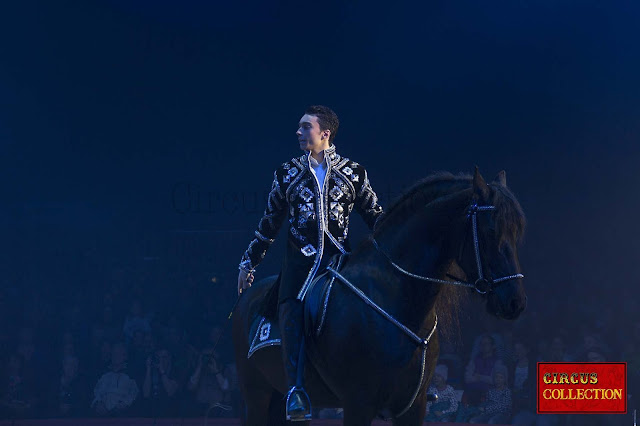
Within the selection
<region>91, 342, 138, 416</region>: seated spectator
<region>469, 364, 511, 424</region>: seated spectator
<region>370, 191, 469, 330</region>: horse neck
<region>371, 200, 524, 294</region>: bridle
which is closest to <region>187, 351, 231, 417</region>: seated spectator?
<region>91, 342, 138, 416</region>: seated spectator

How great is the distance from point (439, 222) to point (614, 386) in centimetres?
476

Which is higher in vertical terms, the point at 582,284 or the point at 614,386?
the point at 582,284

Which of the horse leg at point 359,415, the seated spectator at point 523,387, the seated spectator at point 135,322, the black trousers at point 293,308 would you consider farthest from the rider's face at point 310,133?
the seated spectator at point 135,322

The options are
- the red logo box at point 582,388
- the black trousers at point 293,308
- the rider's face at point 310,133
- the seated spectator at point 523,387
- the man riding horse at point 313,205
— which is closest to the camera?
the black trousers at point 293,308

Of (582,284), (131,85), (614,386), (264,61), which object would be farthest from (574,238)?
(131,85)

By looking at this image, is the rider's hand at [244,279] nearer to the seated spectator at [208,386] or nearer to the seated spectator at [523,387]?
the seated spectator at [208,386]

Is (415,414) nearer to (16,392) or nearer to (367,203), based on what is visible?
(367,203)

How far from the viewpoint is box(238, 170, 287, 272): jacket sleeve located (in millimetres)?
3928

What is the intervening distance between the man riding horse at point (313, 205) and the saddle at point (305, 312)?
0.12ft

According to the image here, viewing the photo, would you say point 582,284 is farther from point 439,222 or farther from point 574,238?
point 439,222

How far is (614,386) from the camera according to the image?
23.5ft

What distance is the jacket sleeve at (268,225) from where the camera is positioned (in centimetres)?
393

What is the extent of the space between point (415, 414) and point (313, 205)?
109cm

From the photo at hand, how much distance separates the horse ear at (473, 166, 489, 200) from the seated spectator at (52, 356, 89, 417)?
20.7 feet
